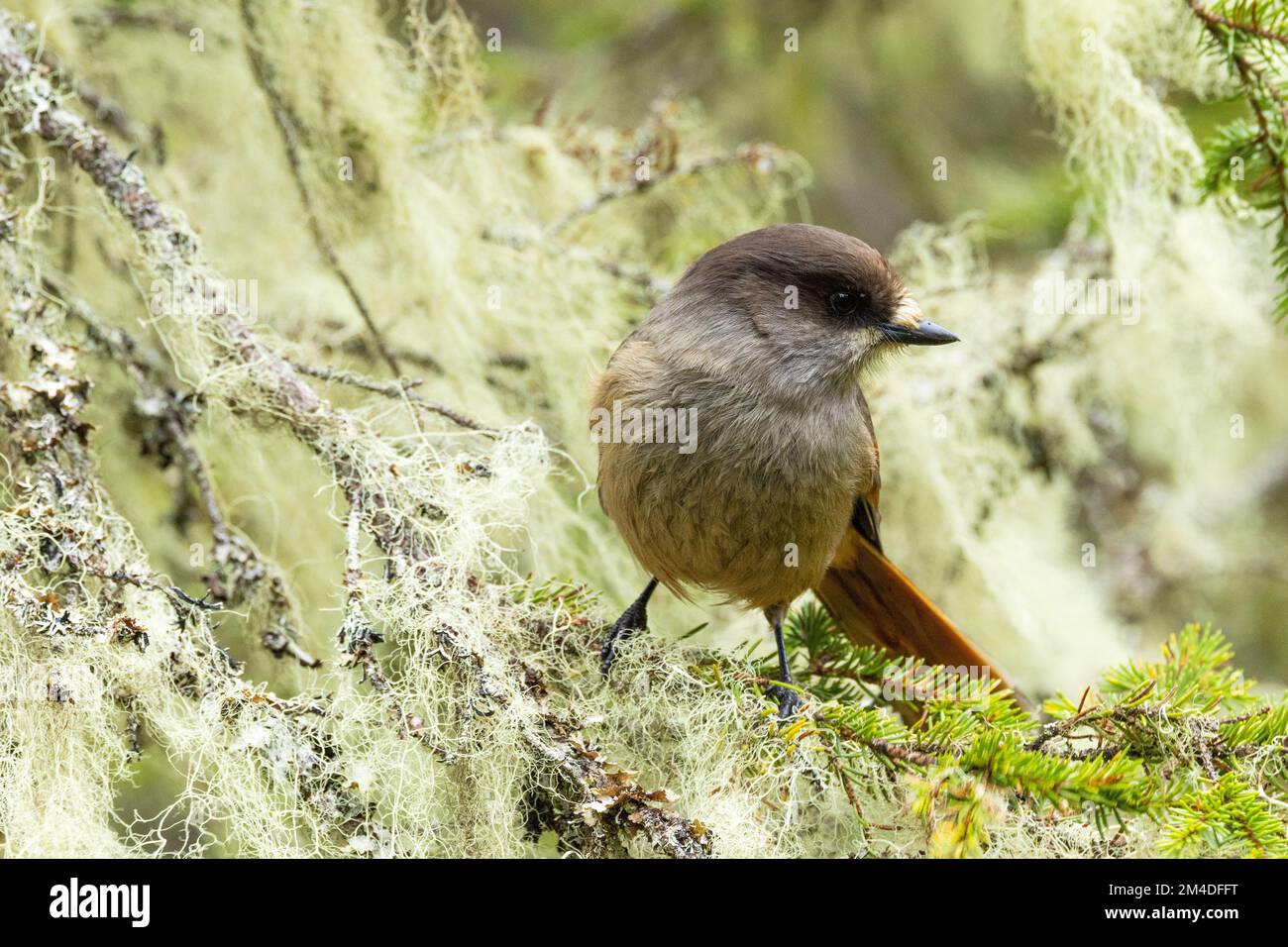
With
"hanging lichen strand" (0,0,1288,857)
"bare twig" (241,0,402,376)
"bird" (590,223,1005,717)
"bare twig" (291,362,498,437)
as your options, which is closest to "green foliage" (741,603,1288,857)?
"hanging lichen strand" (0,0,1288,857)

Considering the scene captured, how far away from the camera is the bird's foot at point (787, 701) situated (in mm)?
2432

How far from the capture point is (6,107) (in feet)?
8.39

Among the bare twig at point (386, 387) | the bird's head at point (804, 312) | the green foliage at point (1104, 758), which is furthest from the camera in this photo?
the bird's head at point (804, 312)

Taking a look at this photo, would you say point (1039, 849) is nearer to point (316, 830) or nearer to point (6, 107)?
point (316, 830)

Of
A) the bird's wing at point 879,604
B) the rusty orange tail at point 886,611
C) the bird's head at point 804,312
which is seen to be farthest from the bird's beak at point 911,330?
the rusty orange tail at point 886,611

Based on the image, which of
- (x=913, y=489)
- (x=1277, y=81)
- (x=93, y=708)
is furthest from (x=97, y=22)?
(x=1277, y=81)

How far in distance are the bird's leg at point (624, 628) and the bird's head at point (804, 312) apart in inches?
25.0

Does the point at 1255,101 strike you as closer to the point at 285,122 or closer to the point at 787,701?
the point at 787,701

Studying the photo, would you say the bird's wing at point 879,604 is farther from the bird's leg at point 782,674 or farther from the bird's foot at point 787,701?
the bird's foot at point 787,701

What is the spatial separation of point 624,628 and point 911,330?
99cm

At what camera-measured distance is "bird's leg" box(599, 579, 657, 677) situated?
2.41 m

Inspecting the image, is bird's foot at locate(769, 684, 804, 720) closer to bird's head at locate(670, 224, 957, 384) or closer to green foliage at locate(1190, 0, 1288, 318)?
bird's head at locate(670, 224, 957, 384)

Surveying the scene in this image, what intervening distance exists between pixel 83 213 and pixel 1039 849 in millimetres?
2521

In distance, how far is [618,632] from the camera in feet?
8.29
